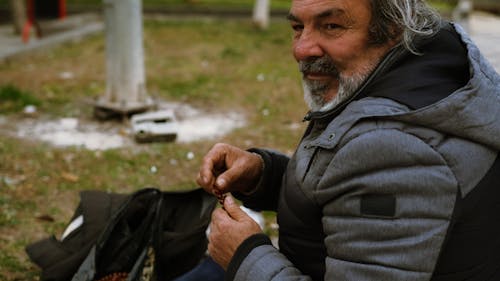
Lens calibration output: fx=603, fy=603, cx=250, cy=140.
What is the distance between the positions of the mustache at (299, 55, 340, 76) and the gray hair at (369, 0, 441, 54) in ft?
0.47

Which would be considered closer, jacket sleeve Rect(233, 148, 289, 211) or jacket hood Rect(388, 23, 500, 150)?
jacket hood Rect(388, 23, 500, 150)

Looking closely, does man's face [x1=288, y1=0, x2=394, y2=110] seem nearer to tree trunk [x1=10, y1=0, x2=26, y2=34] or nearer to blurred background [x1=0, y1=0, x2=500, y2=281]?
blurred background [x1=0, y1=0, x2=500, y2=281]

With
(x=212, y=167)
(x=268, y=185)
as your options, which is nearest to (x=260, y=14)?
(x=268, y=185)

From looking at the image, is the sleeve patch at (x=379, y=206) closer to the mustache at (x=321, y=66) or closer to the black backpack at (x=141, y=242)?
the mustache at (x=321, y=66)

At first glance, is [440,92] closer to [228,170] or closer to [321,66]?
[321,66]

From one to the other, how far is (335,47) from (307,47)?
10 cm

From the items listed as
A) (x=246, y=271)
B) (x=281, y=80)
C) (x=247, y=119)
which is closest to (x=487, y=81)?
(x=246, y=271)

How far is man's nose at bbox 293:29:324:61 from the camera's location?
191cm

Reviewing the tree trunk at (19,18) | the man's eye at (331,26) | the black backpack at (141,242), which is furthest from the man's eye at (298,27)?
the tree trunk at (19,18)

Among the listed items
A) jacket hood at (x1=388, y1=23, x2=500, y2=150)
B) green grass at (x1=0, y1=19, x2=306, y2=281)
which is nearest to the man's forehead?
jacket hood at (x1=388, y1=23, x2=500, y2=150)

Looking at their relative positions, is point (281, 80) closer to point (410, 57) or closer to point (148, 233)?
point (148, 233)

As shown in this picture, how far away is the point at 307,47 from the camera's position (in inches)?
75.7

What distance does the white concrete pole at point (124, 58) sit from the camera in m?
5.85

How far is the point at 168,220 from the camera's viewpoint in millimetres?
3047
